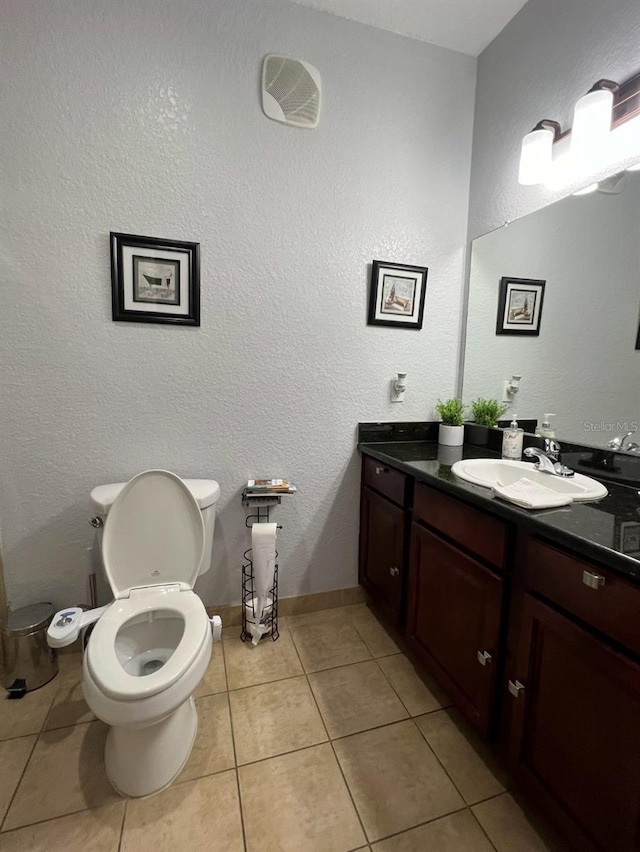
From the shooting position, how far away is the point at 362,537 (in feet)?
6.49

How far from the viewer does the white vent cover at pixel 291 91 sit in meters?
1.60

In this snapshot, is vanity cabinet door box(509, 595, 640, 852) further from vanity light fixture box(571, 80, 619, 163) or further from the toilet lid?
vanity light fixture box(571, 80, 619, 163)

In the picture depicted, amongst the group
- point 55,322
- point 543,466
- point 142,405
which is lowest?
point 543,466

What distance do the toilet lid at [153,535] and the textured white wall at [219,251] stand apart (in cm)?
27

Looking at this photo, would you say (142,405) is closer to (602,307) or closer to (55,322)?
(55,322)

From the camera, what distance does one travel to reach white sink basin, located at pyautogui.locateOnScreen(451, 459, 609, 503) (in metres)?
1.16

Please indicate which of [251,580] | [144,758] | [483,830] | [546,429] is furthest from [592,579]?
[251,580]

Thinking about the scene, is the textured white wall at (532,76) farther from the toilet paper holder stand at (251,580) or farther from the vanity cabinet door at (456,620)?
the toilet paper holder stand at (251,580)

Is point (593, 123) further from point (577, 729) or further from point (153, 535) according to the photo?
point (153, 535)

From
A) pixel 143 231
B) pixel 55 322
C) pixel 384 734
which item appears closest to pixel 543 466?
pixel 384 734

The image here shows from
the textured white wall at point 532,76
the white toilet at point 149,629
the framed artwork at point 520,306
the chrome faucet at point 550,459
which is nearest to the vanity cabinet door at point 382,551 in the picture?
the chrome faucet at point 550,459

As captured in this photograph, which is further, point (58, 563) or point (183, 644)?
point (58, 563)

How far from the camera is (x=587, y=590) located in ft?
2.74

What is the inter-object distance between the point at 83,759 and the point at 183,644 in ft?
1.80
